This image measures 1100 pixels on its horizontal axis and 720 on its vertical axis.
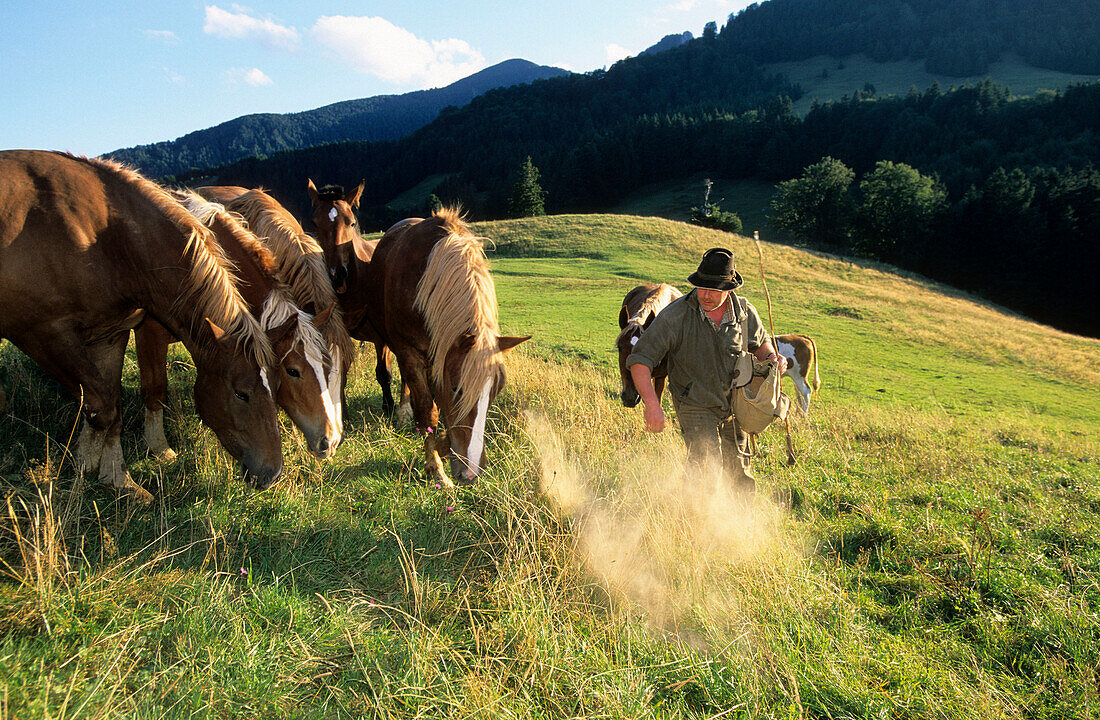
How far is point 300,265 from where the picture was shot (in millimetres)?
5578

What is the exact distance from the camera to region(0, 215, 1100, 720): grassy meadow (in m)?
2.60

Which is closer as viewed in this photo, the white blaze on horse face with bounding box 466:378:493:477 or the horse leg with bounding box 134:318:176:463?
the white blaze on horse face with bounding box 466:378:493:477

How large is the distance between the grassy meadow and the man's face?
1.43m

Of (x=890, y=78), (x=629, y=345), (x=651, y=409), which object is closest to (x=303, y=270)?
(x=629, y=345)

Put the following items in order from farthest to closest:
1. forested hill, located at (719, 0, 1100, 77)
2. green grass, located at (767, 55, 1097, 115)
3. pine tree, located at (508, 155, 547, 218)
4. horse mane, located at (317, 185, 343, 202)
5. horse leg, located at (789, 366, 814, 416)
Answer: forested hill, located at (719, 0, 1100, 77) < green grass, located at (767, 55, 1097, 115) < pine tree, located at (508, 155, 547, 218) < horse leg, located at (789, 366, 814, 416) < horse mane, located at (317, 185, 343, 202)

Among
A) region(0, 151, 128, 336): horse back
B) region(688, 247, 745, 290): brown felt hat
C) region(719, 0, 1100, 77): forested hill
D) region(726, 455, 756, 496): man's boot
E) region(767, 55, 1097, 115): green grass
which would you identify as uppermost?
region(719, 0, 1100, 77): forested hill

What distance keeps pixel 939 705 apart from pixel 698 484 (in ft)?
6.47

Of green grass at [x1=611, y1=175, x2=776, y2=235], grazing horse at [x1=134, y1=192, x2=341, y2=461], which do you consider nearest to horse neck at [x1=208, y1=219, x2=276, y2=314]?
grazing horse at [x1=134, y1=192, x2=341, y2=461]

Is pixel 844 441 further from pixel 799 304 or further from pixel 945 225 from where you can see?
pixel 945 225

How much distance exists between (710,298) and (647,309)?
8.12ft

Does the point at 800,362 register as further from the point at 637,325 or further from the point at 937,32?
the point at 937,32

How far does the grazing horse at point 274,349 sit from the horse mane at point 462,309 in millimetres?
862

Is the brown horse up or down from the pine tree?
up

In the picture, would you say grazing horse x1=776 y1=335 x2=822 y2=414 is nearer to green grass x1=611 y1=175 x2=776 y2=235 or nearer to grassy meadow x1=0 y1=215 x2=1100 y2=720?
grassy meadow x1=0 y1=215 x2=1100 y2=720
